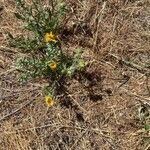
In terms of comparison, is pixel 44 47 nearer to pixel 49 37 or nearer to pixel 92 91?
pixel 49 37

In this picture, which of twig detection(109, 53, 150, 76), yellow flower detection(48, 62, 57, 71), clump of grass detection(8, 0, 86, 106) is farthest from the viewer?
twig detection(109, 53, 150, 76)

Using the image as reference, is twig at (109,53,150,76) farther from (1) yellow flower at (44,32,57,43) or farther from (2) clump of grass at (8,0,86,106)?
(1) yellow flower at (44,32,57,43)

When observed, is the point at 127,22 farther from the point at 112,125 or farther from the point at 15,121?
the point at 15,121

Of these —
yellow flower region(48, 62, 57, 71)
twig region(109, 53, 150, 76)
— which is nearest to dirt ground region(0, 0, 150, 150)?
twig region(109, 53, 150, 76)

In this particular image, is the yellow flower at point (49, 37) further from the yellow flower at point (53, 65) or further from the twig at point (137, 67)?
the twig at point (137, 67)

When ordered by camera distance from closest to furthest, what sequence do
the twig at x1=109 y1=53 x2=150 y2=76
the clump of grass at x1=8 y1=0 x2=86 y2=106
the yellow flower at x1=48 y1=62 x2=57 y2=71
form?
1. the yellow flower at x1=48 y1=62 x2=57 y2=71
2. the clump of grass at x1=8 y1=0 x2=86 y2=106
3. the twig at x1=109 y1=53 x2=150 y2=76

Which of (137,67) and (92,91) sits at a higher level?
(137,67)

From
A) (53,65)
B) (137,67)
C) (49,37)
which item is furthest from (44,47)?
(137,67)
